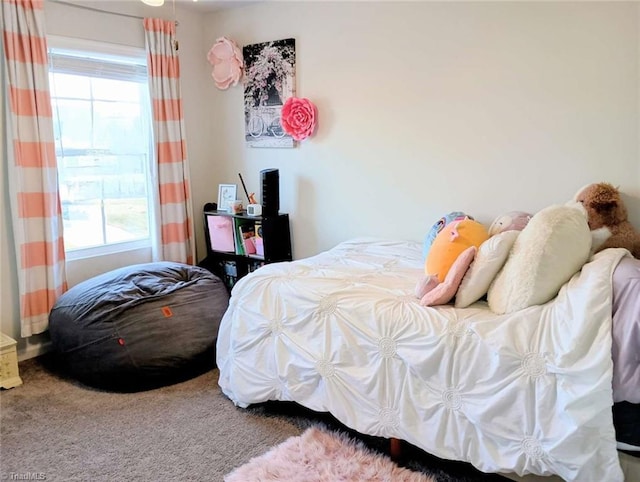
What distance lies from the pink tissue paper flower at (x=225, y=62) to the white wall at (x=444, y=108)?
0.09m

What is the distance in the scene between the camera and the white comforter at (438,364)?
1545 mm

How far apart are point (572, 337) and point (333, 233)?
2151 millimetres

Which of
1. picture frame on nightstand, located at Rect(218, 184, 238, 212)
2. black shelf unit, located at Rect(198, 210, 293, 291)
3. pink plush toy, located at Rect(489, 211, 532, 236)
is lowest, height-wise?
black shelf unit, located at Rect(198, 210, 293, 291)

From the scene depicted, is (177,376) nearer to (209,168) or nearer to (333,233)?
(333,233)

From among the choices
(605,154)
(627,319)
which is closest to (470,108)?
(605,154)

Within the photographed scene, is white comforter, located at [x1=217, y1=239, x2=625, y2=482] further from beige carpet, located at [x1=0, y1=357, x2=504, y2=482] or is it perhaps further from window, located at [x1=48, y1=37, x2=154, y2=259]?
window, located at [x1=48, y1=37, x2=154, y2=259]

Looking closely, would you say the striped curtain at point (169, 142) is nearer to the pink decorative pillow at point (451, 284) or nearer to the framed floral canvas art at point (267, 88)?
the framed floral canvas art at point (267, 88)

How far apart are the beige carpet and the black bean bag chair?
10 centimetres

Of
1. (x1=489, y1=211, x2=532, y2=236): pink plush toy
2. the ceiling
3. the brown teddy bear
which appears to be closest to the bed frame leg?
(x1=489, y1=211, x2=532, y2=236): pink plush toy

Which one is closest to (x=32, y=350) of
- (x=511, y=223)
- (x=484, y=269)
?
(x=484, y=269)

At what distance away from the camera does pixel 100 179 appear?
355cm

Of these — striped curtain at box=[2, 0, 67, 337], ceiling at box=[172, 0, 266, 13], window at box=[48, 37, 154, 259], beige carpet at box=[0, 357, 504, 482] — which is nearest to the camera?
beige carpet at box=[0, 357, 504, 482]

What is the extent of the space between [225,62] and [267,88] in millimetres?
486

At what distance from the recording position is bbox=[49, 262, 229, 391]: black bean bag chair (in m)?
2.69
